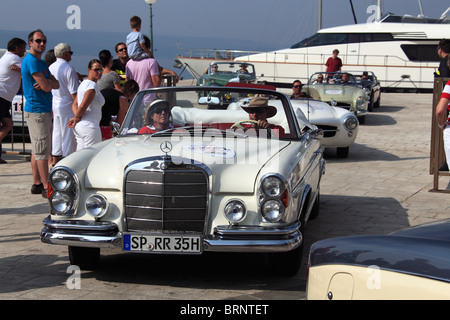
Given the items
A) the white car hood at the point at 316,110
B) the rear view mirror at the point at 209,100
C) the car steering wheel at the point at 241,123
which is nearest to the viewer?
the car steering wheel at the point at 241,123

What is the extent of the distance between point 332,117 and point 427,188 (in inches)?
118

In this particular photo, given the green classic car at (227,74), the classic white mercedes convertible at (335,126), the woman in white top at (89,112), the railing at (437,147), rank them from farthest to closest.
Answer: the green classic car at (227,74) < the classic white mercedes convertible at (335,126) < the railing at (437,147) < the woman in white top at (89,112)

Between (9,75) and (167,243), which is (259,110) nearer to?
(167,243)

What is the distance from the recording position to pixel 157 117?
668 cm

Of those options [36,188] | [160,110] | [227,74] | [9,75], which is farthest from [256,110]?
[227,74]

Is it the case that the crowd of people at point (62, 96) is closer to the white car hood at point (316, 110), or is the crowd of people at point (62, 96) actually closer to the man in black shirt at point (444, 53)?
the white car hood at point (316, 110)

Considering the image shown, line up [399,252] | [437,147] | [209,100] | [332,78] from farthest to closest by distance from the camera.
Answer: [332,78] → [437,147] → [209,100] → [399,252]

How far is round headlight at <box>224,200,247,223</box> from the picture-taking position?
5.20 m

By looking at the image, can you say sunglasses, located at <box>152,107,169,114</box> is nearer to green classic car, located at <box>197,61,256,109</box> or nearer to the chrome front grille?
the chrome front grille

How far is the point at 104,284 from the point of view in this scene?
536 cm

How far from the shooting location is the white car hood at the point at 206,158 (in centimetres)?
529

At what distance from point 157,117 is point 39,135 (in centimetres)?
251

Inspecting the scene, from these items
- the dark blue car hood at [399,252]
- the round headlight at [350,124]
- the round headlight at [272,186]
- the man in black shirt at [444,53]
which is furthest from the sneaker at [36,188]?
the dark blue car hood at [399,252]
